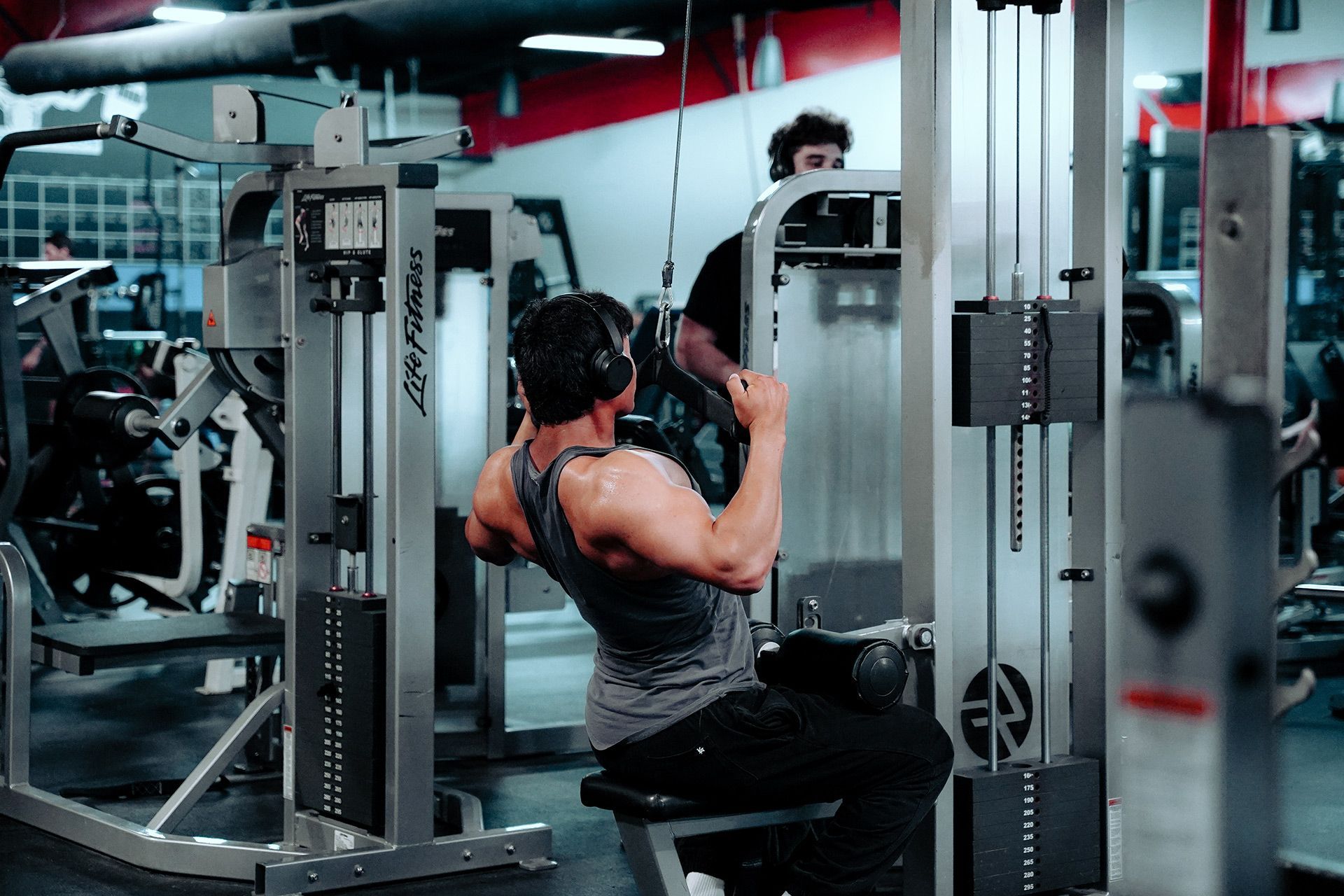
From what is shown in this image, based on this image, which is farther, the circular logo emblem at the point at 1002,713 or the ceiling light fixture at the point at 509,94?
the ceiling light fixture at the point at 509,94

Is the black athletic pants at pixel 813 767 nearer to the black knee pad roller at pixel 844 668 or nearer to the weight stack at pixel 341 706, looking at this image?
the black knee pad roller at pixel 844 668

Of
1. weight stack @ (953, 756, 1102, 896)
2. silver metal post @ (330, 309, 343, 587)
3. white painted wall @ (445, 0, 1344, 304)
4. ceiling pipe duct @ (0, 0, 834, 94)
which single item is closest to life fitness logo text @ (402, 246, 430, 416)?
silver metal post @ (330, 309, 343, 587)

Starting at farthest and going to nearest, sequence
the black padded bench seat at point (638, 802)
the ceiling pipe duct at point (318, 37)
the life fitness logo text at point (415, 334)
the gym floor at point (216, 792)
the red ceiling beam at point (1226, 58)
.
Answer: the ceiling pipe duct at point (318, 37) < the red ceiling beam at point (1226, 58) < the gym floor at point (216, 792) < the life fitness logo text at point (415, 334) < the black padded bench seat at point (638, 802)

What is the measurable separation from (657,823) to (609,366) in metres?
0.73

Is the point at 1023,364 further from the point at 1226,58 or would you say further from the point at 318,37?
the point at 318,37

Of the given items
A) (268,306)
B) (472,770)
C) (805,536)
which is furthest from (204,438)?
(805,536)

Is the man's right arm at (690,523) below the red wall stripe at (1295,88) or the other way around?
below

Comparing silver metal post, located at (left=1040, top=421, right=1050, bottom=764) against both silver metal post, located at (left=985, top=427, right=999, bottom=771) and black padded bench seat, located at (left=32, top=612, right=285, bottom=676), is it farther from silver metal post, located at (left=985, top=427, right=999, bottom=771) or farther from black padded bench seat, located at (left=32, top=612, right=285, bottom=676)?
black padded bench seat, located at (left=32, top=612, right=285, bottom=676)

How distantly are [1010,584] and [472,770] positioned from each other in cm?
203

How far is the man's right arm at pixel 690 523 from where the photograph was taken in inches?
89.4

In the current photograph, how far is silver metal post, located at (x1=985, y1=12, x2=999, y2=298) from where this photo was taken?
2805mm

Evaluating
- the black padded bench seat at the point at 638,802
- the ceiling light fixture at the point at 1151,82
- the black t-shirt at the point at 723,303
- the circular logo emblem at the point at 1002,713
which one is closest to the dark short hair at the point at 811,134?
the black t-shirt at the point at 723,303

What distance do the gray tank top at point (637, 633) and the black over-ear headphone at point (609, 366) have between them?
0.32 feet

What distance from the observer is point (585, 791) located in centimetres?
251
